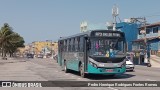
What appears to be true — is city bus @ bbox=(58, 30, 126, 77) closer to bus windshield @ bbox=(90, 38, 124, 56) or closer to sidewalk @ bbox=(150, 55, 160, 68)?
bus windshield @ bbox=(90, 38, 124, 56)

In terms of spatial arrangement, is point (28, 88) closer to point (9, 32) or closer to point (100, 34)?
point (100, 34)

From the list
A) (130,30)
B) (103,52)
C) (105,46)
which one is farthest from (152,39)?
(103,52)

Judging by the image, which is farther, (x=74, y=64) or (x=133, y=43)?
(x=133, y=43)

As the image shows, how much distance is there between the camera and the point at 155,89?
15.8 meters

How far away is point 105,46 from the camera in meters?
22.2

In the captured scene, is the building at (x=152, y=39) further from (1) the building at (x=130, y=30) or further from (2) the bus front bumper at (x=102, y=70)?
(2) the bus front bumper at (x=102, y=70)

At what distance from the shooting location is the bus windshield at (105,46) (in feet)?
72.3

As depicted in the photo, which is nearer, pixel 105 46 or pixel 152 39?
pixel 105 46

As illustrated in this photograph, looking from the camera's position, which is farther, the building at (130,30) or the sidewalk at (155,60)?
the building at (130,30)

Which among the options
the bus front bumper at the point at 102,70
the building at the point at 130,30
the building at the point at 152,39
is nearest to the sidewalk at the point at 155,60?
the building at the point at 152,39

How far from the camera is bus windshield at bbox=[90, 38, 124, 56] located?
867 inches

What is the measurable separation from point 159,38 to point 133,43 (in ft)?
34.7

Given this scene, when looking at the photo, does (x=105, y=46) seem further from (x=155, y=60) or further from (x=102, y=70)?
(x=155, y=60)

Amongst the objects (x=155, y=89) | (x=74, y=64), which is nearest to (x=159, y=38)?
(x=74, y=64)
